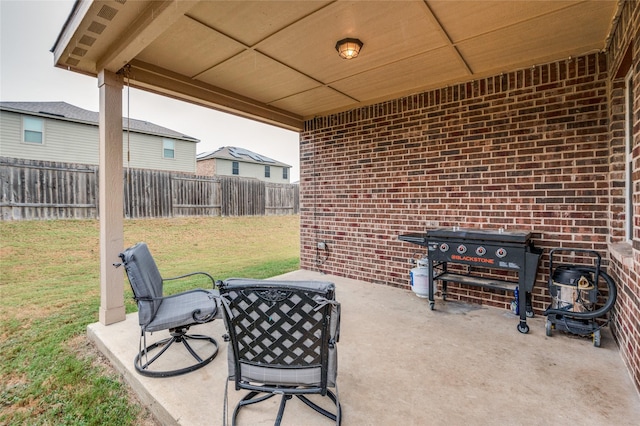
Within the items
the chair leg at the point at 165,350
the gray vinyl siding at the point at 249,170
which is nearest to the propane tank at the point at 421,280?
the chair leg at the point at 165,350

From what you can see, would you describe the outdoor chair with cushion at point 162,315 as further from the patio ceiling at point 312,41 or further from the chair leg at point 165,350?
the patio ceiling at point 312,41

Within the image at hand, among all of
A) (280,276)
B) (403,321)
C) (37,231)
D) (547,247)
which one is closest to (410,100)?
(547,247)

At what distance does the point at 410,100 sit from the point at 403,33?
171 centimetres

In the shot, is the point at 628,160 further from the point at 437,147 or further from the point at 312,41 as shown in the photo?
the point at 312,41

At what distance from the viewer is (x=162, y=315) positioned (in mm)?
2424

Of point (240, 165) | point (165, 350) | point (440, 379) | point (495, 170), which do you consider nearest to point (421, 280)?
point (495, 170)

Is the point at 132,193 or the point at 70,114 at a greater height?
the point at 70,114

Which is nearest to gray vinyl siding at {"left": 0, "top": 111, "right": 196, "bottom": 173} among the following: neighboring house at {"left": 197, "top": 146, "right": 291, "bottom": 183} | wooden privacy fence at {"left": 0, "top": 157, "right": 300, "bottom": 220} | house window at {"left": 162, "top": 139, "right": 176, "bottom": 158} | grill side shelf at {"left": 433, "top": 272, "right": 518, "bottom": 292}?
house window at {"left": 162, "top": 139, "right": 176, "bottom": 158}

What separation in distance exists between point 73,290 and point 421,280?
5274mm

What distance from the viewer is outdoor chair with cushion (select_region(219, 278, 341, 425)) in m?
1.46

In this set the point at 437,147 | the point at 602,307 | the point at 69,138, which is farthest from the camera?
the point at 69,138

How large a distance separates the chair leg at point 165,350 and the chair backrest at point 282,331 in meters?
0.96

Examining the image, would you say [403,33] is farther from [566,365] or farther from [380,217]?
[566,365]

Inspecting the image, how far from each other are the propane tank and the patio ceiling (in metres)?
2.51
